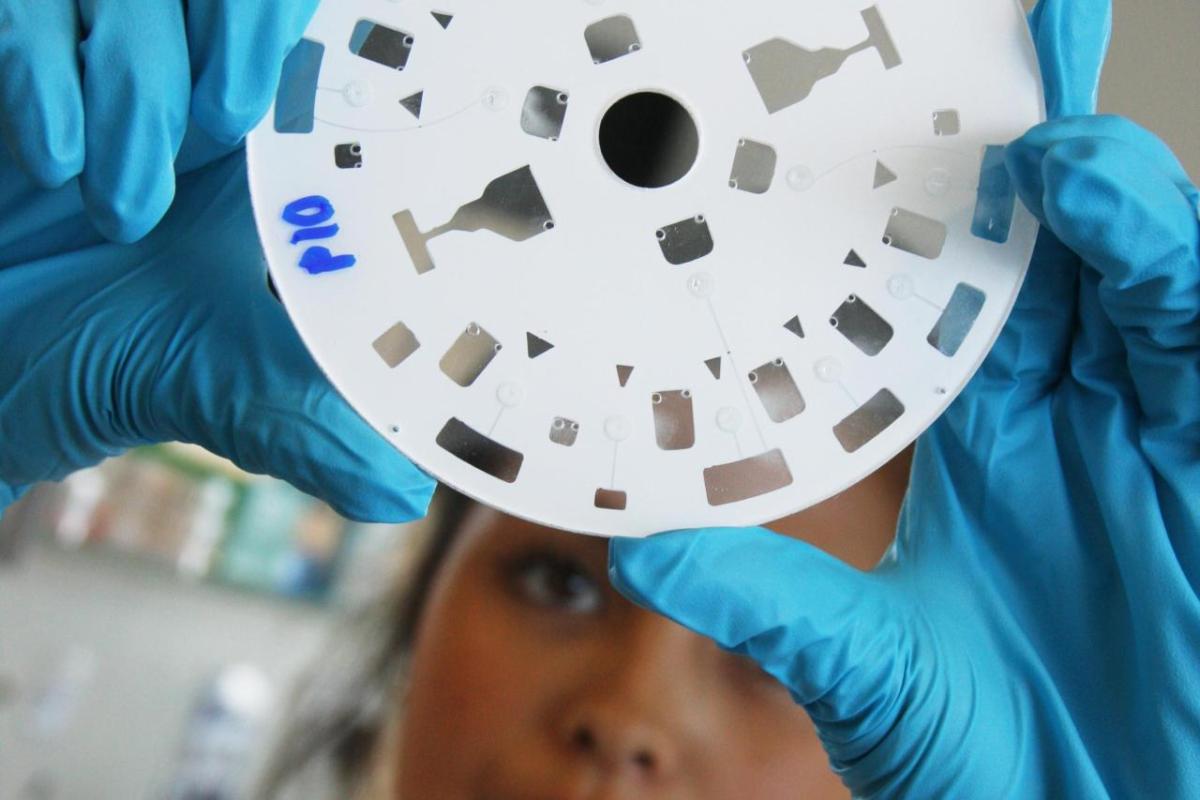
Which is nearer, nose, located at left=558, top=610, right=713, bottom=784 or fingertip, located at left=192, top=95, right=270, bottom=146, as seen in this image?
fingertip, located at left=192, top=95, right=270, bottom=146

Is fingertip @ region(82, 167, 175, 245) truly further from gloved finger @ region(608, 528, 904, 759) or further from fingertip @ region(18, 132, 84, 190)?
gloved finger @ region(608, 528, 904, 759)

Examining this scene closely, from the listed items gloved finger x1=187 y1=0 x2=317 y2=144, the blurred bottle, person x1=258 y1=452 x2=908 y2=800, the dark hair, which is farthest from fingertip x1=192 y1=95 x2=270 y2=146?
the blurred bottle

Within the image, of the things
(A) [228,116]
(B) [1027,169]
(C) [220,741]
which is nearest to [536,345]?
(A) [228,116]

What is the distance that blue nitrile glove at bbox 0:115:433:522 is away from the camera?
0.85 metres

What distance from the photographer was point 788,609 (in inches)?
32.6

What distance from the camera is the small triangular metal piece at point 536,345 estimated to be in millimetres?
707

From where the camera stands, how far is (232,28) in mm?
707

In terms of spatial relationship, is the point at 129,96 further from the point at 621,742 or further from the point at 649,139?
the point at 621,742

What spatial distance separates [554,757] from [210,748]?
3.04 feet

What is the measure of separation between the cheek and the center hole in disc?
87cm

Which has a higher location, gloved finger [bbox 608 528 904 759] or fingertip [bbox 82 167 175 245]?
fingertip [bbox 82 167 175 245]

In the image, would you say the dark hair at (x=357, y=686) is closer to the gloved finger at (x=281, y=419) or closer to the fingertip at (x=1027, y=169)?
the gloved finger at (x=281, y=419)

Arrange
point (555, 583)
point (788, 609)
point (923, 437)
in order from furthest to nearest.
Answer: point (555, 583), point (923, 437), point (788, 609)

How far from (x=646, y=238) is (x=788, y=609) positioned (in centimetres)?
32
